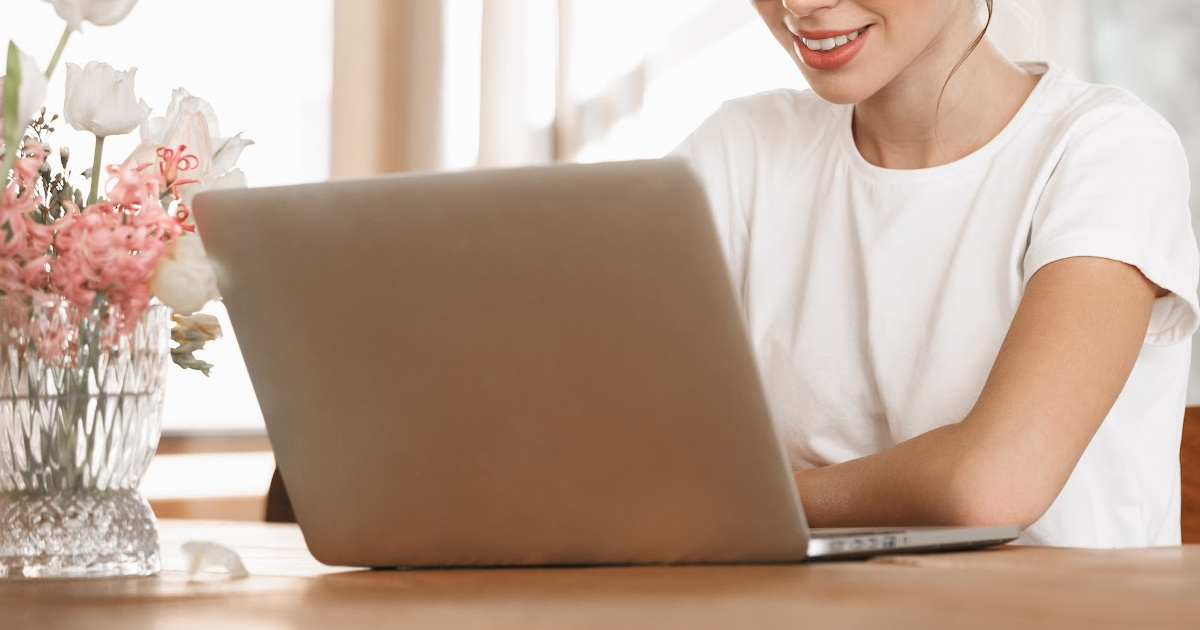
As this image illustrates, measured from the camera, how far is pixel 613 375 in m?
0.63

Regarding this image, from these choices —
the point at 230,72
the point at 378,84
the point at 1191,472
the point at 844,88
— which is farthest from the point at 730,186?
the point at 230,72

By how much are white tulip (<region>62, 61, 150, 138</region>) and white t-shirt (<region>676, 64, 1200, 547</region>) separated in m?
0.70

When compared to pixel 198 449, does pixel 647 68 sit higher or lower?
higher

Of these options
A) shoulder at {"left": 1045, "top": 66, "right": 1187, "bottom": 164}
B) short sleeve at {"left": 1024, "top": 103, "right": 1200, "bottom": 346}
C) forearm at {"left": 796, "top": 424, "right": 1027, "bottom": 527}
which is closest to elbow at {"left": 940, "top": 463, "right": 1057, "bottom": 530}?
forearm at {"left": 796, "top": 424, "right": 1027, "bottom": 527}

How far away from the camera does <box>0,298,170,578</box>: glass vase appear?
0.78 meters

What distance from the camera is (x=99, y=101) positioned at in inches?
32.0

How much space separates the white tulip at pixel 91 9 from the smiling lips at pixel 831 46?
66cm

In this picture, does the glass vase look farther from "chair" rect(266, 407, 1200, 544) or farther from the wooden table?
"chair" rect(266, 407, 1200, 544)

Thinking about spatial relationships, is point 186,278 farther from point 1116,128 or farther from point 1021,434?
point 1116,128

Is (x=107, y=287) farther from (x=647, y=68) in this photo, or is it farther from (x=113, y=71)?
(x=647, y=68)

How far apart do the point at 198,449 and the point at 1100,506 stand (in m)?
2.02

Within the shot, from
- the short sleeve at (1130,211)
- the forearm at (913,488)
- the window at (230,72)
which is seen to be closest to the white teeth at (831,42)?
the short sleeve at (1130,211)

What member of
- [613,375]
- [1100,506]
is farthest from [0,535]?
[1100,506]

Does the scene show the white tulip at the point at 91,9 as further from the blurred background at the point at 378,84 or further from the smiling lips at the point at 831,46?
the blurred background at the point at 378,84
